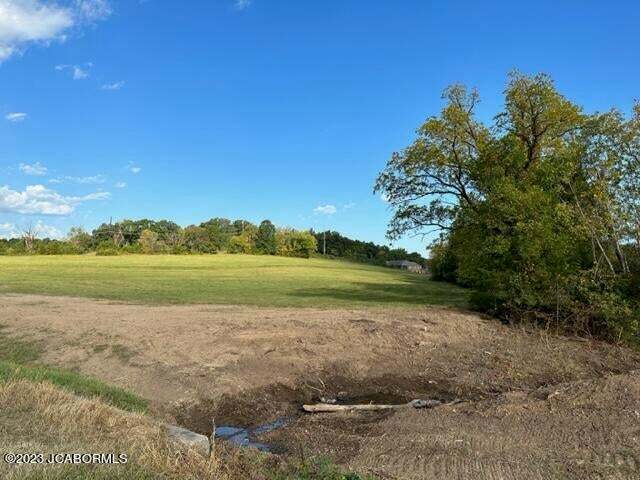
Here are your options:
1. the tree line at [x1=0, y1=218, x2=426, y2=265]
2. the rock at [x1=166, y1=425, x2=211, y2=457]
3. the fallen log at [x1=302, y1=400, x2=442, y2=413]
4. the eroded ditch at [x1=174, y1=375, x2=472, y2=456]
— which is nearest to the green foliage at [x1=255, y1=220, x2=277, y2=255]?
the tree line at [x1=0, y1=218, x2=426, y2=265]

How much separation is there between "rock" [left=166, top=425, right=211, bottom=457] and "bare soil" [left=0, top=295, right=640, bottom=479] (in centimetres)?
175

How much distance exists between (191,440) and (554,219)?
55.7 feet

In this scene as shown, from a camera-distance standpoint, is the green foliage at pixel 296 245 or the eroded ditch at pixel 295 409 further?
the green foliage at pixel 296 245

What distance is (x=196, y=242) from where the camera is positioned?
5143 inches

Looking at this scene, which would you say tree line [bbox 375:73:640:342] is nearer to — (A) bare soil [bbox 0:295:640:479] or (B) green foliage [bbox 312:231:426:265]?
(A) bare soil [bbox 0:295:640:479]

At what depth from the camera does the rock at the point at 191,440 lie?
6.41 m

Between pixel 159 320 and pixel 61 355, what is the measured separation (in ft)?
13.9

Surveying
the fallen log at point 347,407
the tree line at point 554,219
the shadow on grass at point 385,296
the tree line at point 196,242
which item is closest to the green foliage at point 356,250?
the tree line at point 196,242

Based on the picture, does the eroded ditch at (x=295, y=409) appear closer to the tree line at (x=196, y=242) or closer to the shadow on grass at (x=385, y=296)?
the shadow on grass at (x=385, y=296)

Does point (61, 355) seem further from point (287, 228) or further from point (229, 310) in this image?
point (287, 228)

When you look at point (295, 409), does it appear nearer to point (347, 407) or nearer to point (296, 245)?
point (347, 407)

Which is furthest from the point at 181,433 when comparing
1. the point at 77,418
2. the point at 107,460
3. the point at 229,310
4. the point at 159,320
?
the point at 229,310

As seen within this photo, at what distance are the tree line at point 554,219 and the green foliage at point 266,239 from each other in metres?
106

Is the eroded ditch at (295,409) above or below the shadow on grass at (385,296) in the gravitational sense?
below
